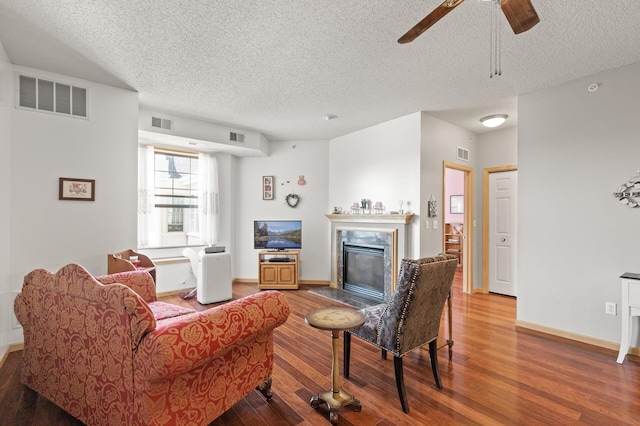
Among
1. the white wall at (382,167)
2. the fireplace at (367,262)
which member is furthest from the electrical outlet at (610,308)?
the fireplace at (367,262)

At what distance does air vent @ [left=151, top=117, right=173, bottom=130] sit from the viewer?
4.18m

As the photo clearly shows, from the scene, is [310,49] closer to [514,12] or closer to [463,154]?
[514,12]

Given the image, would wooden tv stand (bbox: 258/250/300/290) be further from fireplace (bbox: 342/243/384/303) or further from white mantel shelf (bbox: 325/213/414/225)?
white mantel shelf (bbox: 325/213/414/225)

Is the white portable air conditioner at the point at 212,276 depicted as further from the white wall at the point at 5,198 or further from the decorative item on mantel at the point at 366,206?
the decorative item on mantel at the point at 366,206

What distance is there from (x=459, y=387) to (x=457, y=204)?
20.6 feet

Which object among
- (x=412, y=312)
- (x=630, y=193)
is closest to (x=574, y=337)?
(x=630, y=193)

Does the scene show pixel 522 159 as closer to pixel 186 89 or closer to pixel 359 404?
pixel 359 404

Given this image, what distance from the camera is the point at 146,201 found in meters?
4.73

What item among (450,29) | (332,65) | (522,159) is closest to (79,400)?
(332,65)

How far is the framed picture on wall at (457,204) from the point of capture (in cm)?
768

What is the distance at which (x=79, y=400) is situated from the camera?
1723 mm

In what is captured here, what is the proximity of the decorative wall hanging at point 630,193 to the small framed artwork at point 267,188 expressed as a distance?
16.0 feet

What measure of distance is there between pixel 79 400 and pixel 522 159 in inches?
180

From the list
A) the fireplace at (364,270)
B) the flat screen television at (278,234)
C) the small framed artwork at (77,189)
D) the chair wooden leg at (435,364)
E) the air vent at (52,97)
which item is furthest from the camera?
the flat screen television at (278,234)
